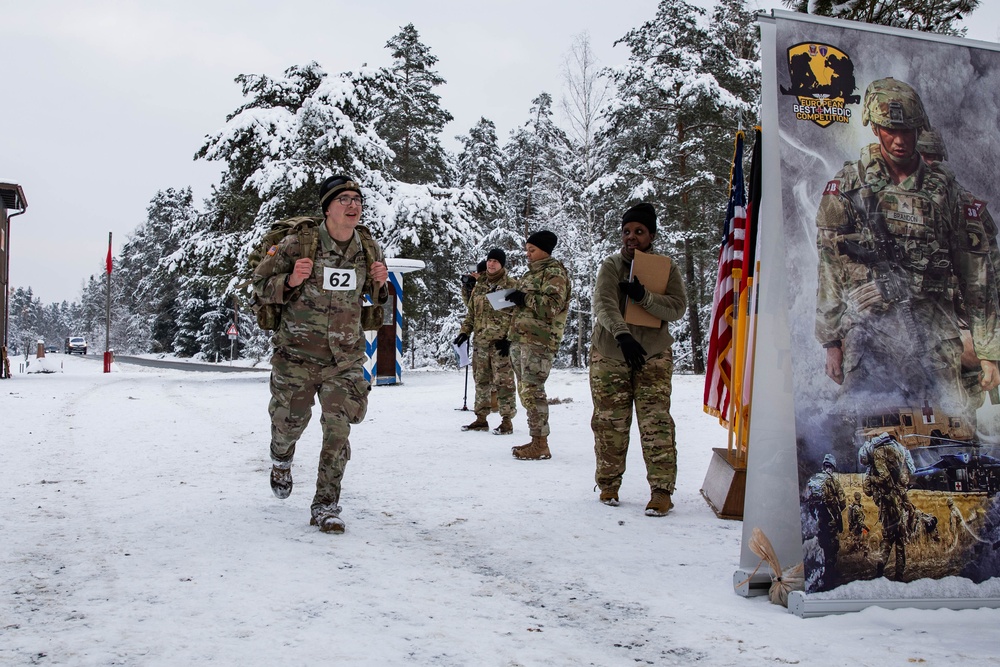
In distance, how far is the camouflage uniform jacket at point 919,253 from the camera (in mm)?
3301

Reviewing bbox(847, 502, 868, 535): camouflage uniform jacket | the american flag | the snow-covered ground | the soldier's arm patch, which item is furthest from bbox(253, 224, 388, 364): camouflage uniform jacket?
the soldier's arm patch

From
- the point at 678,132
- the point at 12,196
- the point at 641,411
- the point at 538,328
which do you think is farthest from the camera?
the point at 12,196

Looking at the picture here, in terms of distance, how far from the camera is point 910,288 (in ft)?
10.9

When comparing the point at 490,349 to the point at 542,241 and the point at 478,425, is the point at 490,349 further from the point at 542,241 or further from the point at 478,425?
the point at 542,241

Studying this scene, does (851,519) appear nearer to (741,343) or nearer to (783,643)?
(783,643)

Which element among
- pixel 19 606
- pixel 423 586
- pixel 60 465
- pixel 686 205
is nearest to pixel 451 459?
pixel 60 465

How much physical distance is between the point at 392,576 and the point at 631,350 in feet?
6.92

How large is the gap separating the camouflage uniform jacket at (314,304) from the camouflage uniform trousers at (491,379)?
14.5ft

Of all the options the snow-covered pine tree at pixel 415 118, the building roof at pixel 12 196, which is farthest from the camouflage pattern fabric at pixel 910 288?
the snow-covered pine tree at pixel 415 118

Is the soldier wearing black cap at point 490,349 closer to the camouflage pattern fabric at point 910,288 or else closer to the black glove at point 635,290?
the black glove at point 635,290

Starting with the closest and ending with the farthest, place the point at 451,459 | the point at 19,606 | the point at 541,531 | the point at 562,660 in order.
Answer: the point at 562,660
the point at 19,606
the point at 541,531
the point at 451,459

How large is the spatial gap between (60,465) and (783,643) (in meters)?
5.94

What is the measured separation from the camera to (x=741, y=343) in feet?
16.3

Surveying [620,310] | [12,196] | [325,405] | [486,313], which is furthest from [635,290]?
[12,196]
